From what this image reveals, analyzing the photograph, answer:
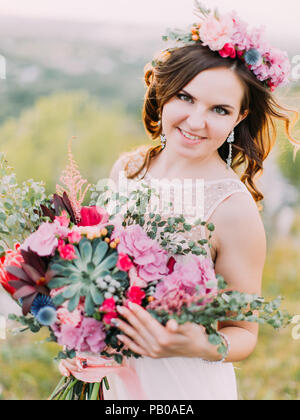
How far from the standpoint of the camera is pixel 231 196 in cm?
185

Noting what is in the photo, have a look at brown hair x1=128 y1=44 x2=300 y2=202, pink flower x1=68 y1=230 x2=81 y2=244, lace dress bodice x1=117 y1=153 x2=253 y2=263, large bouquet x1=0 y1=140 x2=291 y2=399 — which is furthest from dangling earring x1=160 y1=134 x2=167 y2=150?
pink flower x1=68 y1=230 x2=81 y2=244

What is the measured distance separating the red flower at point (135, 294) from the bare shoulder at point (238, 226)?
51 centimetres

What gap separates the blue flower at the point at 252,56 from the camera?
1.77 metres

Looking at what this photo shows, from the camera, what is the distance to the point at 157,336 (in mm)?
1442

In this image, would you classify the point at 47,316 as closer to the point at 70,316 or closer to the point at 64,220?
the point at 70,316

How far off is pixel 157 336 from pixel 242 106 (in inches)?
38.5

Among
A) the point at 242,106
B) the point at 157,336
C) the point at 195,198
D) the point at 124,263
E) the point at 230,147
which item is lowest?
the point at 157,336

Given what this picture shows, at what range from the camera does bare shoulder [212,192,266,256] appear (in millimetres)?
1802

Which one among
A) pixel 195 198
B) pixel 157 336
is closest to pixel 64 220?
pixel 157 336

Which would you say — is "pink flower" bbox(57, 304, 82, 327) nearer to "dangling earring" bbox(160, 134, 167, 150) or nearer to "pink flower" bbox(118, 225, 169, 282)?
"pink flower" bbox(118, 225, 169, 282)

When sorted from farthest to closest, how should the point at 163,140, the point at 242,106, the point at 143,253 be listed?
the point at 163,140 → the point at 242,106 → the point at 143,253

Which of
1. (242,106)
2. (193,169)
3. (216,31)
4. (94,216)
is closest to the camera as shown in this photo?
(94,216)

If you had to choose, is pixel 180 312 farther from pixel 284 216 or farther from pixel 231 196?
pixel 284 216
